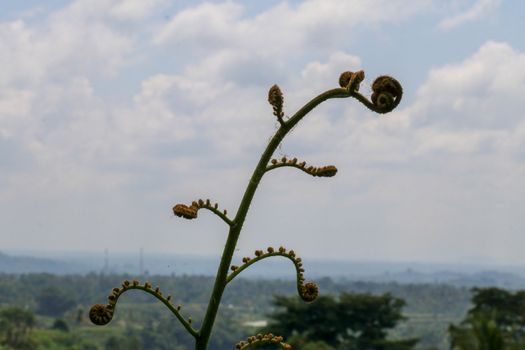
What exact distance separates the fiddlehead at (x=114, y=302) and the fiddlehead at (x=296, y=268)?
0.42 ft

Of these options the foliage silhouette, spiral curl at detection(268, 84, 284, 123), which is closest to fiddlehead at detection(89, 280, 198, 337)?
the foliage silhouette

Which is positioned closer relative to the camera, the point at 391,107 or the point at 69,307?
the point at 391,107

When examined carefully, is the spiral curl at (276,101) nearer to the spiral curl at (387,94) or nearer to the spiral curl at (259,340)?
the spiral curl at (387,94)

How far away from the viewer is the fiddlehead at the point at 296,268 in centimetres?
183

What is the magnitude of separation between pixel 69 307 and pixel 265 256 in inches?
7045

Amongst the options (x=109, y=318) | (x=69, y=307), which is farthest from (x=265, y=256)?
(x=69, y=307)

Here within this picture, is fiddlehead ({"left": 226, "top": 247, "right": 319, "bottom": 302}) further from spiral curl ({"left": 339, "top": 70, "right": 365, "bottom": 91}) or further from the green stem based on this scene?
spiral curl ({"left": 339, "top": 70, "right": 365, "bottom": 91})

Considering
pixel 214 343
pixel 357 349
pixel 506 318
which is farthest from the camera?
pixel 214 343

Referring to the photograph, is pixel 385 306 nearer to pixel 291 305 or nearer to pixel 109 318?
pixel 291 305

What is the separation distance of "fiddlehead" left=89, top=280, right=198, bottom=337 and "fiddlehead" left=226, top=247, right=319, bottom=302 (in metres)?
0.13

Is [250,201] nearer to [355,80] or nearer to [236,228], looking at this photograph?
Answer: [236,228]

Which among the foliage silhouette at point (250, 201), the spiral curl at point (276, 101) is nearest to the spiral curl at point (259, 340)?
the foliage silhouette at point (250, 201)

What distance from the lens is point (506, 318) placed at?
2687 inches

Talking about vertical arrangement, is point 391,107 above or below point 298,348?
above
